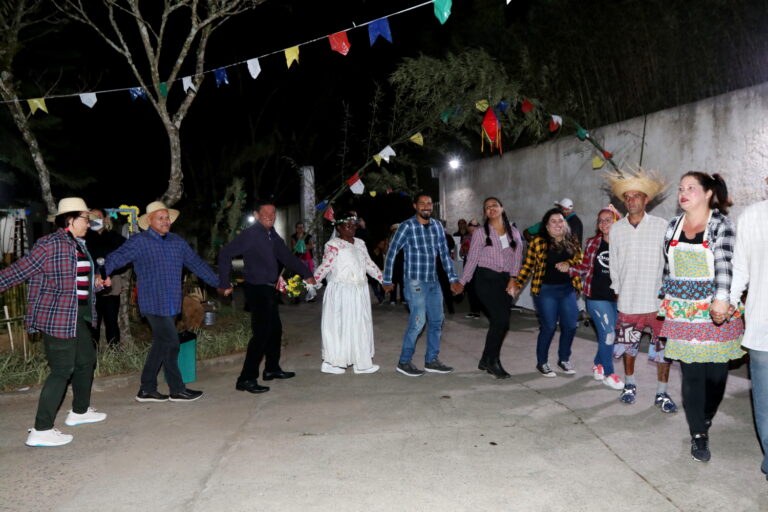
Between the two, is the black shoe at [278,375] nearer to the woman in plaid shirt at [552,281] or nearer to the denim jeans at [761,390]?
the woman in plaid shirt at [552,281]

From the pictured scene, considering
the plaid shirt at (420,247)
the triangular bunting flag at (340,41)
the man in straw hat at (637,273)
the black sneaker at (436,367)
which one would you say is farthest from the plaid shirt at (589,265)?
the triangular bunting flag at (340,41)

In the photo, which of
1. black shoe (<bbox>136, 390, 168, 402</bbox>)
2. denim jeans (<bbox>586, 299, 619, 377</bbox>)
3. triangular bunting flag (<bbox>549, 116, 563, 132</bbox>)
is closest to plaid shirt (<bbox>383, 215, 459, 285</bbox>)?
denim jeans (<bbox>586, 299, 619, 377</bbox>)

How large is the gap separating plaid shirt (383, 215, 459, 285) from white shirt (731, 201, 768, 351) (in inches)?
130

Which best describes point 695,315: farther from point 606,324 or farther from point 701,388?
point 606,324

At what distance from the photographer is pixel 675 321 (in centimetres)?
433

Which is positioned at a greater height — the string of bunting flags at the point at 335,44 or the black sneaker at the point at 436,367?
the string of bunting flags at the point at 335,44

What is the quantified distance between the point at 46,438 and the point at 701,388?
490 centimetres

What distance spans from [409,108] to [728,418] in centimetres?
1069

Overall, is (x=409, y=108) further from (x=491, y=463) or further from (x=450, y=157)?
(x=491, y=463)

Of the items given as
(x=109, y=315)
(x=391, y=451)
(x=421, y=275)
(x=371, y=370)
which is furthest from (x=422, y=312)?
(x=109, y=315)

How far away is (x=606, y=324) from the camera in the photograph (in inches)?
237

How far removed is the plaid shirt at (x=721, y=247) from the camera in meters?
3.87

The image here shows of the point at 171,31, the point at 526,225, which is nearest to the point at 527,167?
the point at 526,225

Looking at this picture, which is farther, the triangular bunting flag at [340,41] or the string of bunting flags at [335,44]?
the triangular bunting flag at [340,41]
